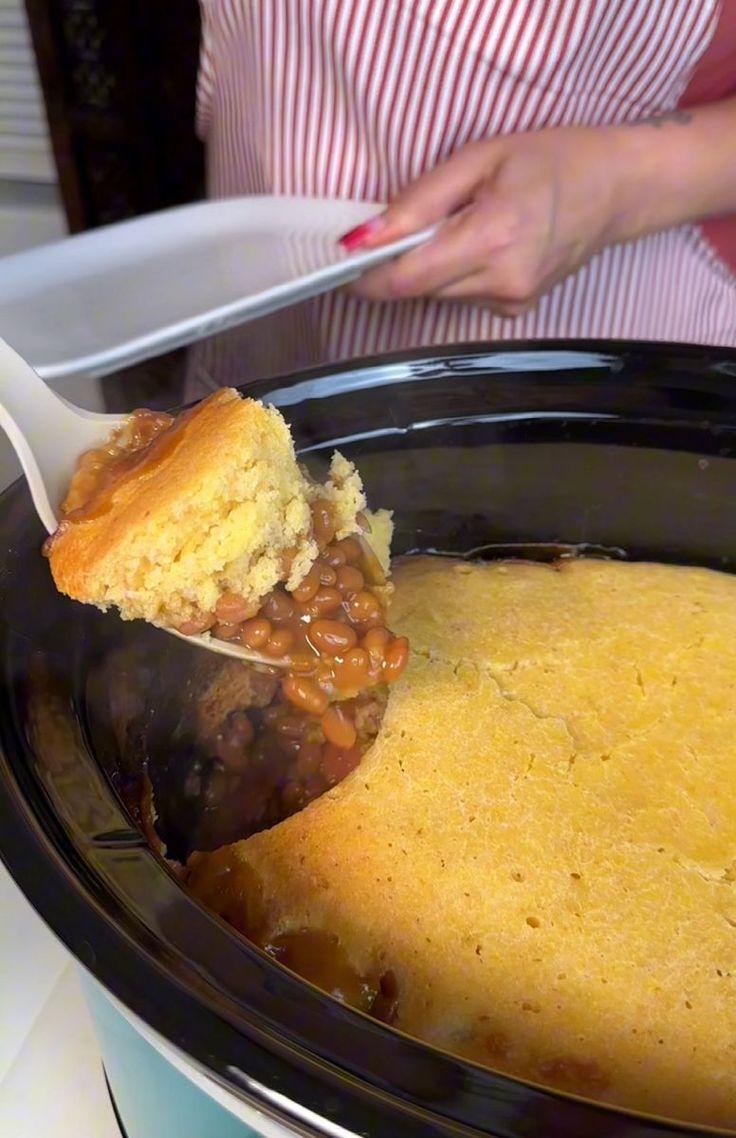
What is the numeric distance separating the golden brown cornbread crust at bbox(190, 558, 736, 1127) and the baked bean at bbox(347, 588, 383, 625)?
0.30ft

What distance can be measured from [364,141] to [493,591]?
50cm

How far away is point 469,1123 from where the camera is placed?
1.10 ft

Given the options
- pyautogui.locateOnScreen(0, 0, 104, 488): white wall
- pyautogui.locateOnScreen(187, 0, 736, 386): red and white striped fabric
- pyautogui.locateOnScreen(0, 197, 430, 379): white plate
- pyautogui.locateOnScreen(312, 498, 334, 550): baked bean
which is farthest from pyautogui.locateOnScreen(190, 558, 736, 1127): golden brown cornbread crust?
pyautogui.locateOnScreen(0, 0, 104, 488): white wall

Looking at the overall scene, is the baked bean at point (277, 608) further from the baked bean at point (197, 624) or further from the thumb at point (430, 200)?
the thumb at point (430, 200)

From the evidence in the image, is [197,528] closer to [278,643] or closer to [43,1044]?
[278,643]

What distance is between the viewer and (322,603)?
1.83ft

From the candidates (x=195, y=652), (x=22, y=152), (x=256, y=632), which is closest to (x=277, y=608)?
(x=256, y=632)

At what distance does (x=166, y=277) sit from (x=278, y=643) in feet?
1.09

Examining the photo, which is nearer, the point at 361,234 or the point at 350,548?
the point at 350,548

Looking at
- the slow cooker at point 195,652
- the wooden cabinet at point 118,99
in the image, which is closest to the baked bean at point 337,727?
the slow cooker at point 195,652

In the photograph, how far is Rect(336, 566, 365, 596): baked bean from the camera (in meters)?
0.56

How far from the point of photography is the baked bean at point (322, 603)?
557 mm

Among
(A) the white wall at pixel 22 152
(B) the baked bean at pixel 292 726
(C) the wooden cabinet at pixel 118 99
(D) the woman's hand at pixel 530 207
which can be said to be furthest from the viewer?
(A) the white wall at pixel 22 152

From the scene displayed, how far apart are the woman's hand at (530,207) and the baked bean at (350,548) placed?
1.12 feet
